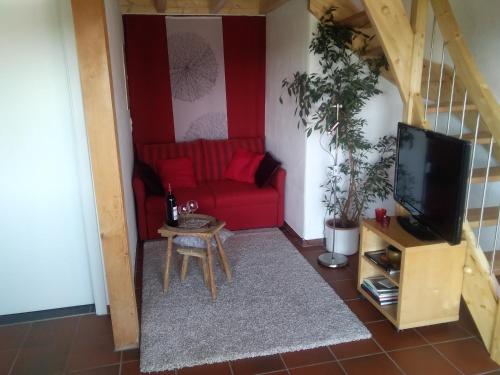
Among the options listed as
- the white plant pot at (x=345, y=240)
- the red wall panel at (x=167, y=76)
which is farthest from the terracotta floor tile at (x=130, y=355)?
the red wall panel at (x=167, y=76)

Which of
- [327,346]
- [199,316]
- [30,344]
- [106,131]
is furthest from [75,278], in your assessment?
[327,346]

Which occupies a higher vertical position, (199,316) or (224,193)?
(224,193)

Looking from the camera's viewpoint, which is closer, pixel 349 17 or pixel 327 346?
pixel 327 346

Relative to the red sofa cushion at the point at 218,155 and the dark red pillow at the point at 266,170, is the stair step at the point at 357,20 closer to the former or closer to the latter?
the dark red pillow at the point at 266,170

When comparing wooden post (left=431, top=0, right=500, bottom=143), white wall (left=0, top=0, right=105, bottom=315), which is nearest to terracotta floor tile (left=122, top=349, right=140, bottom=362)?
white wall (left=0, top=0, right=105, bottom=315)

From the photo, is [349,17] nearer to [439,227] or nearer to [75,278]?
[439,227]

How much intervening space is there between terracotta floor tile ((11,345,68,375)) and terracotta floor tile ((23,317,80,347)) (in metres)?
0.05

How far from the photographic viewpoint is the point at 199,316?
2.73 metres

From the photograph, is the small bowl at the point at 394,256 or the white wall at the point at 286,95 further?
the white wall at the point at 286,95

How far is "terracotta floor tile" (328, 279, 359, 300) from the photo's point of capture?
3002 mm

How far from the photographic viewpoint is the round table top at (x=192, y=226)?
112 inches

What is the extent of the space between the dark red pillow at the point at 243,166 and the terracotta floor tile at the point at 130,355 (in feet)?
7.80

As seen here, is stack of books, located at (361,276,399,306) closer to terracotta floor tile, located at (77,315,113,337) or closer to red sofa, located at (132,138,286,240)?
red sofa, located at (132,138,286,240)

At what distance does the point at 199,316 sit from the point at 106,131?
4.41 feet
